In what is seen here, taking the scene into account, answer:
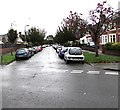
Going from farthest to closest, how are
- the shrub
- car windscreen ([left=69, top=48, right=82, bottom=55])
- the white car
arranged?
the shrub, car windscreen ([left=69, top=48, right=82, bottom=55]), the white car

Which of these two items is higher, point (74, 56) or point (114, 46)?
point (114, 46)

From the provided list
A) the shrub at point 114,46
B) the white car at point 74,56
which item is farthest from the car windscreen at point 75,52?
the shrub at point 114,46

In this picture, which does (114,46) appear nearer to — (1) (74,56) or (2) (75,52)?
(2) (75,52)

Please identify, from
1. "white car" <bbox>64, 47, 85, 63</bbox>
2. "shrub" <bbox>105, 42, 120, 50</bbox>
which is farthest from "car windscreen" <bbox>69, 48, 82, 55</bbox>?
"shrub" <bbox>105, 42, 120, 50</bbox>

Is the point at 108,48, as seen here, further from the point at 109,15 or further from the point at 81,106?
the point at 81,106

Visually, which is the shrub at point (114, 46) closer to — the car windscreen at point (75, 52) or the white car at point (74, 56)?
the car windscreen at point (75, 52)

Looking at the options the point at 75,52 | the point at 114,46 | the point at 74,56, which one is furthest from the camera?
the point at 114,46

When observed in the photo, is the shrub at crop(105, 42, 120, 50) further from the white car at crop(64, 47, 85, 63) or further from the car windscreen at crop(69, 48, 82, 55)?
the white car at crop(64, 47, 85, 63)

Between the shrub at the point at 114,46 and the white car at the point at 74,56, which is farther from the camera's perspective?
the shrub at the point at 114,46

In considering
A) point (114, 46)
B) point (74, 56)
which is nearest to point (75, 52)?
point (74, 56)

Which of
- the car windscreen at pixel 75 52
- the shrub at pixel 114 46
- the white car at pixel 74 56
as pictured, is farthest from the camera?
the shrub at pixel 114 46

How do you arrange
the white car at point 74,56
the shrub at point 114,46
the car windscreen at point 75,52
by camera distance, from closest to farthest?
the white car at point 74,56, the car windscreen at point 75,52, the shrub at point 114,46

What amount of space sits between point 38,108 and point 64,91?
3053 millimetres

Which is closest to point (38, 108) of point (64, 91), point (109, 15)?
point (64, 91)
